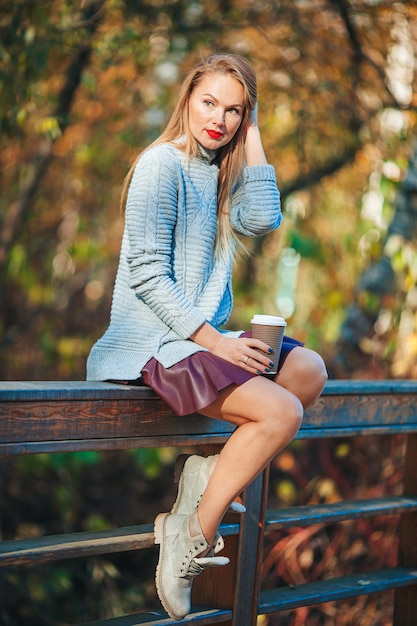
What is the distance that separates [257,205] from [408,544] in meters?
1.50

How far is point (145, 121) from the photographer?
7180 millimetres

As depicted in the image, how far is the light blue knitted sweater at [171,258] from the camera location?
7.84 feet

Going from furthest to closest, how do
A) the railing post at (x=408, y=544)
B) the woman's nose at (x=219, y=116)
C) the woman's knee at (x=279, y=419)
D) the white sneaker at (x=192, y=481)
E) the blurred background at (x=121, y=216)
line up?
1. the blurred background at (x=121, y=216)
2. the railing post at (x=408, y=544)
3. the woman's nose at (x=219, y=116)
4. the white sneaker at (x=192, y=481)
5. the woman's knee at (x=279, y=419)

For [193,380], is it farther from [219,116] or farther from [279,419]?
[219,116]

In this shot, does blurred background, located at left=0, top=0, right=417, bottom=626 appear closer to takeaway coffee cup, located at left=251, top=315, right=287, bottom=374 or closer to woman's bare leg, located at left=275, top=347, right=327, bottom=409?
woman's bare leg, located at left=275, top=347, right=327, bottom=409

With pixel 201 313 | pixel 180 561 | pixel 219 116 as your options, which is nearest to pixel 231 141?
pixel 219 116

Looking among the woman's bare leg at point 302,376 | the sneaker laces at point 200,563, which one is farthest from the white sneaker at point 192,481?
the woman's bare leg at point 302,376

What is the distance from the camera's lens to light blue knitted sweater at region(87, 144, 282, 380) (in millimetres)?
2391

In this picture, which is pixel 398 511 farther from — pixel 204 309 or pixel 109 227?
pixel 109 227

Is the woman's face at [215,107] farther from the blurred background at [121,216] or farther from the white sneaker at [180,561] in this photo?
the blurred background at [121,216]

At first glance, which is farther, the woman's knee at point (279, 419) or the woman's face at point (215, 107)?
the woman's face at point (215, 107)

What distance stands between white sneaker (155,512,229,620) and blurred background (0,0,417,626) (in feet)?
7.43

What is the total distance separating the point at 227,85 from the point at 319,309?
13.3 feet

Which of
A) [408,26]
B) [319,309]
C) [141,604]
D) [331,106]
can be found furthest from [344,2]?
[141,604]
